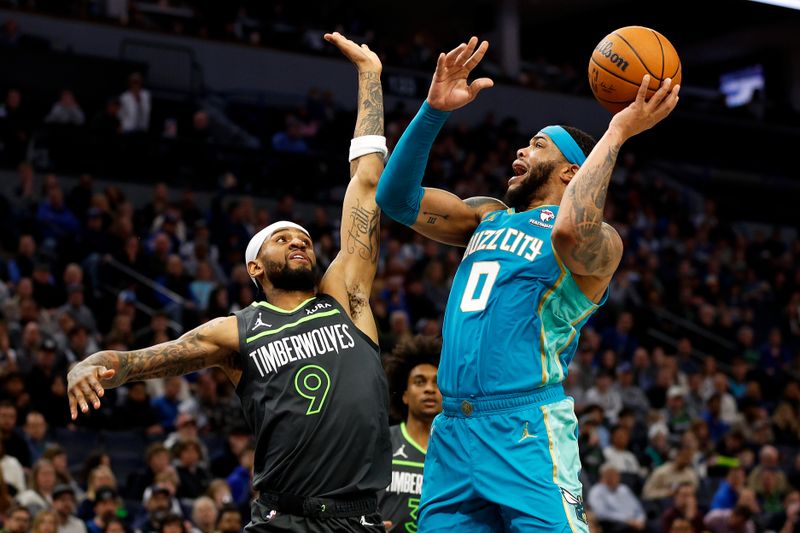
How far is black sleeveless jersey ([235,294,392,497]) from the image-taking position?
5.41 meters

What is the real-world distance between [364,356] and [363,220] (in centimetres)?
70

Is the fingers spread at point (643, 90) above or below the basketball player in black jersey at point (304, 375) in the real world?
above

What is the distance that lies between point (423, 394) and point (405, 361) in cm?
41

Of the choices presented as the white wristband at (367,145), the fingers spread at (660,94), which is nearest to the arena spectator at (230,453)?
the white wristband at (367,145)

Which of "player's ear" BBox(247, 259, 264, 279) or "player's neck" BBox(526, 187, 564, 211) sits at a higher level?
"player's neck" BBox(526, 187, 564, 211)

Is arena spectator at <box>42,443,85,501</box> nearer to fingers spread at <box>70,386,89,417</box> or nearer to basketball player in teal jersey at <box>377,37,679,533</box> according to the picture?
fingers spread at <box>70,386,89,417</box>

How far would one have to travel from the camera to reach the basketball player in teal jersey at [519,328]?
187 inches

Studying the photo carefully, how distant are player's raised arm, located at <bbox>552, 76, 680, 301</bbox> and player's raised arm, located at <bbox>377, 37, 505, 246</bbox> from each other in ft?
1.93

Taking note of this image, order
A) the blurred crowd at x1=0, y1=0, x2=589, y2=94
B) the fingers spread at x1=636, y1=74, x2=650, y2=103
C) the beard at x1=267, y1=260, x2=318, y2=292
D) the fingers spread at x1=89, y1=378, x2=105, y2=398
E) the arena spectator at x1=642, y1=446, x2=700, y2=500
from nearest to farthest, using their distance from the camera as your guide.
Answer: the fingers spread at x1=636, y1=74, x2=650, y2=103 → the fingers spread at x1=89, y1=378, x2=105, y2=398 → the beard at x1=267, y1=260, x2=318, y2=292 → the arena spectator at x1=642, y1=446, x2=700, y2=500 → the blurred crowd at x1=0, y1=0, x2=589, y2=94

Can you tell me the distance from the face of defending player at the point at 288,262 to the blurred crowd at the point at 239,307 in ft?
14.9

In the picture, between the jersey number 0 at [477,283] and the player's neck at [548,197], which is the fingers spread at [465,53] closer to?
the player's neck at [548,197]

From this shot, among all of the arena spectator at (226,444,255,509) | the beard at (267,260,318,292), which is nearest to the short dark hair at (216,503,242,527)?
the arena spectator at (226,444,255,509)

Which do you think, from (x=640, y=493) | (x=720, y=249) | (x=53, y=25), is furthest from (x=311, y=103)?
(x=640, y=493)

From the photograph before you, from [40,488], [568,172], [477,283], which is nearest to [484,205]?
[568,172]
